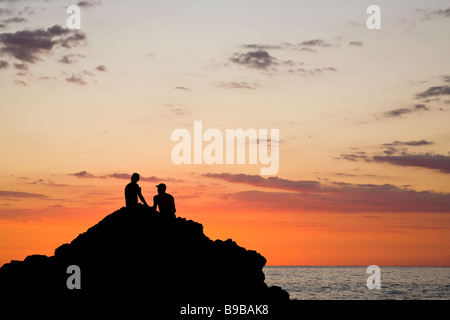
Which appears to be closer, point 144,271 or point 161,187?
point 144,271

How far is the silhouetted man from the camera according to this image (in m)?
26.4

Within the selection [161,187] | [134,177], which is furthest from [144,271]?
[134,177]

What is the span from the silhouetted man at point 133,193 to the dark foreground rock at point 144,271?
67cm

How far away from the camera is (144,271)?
26.3 metres

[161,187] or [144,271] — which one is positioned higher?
[161,187]

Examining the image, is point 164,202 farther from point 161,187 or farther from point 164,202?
point 161,187

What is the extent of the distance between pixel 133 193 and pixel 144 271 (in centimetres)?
363

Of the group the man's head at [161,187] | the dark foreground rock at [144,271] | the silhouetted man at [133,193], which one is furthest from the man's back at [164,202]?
the silhouetted man at [133,193]

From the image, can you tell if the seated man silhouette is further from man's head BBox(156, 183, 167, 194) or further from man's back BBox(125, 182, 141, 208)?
man's back BBox(125, 182, 141, 208)

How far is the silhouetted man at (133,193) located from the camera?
2642 centimetres

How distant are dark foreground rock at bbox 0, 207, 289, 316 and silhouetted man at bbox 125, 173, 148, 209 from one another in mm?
665

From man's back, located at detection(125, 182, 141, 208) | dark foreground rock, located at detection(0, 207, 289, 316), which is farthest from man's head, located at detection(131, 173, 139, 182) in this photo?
dark foreground rock, located at detection(0, 207, 289, 316)
